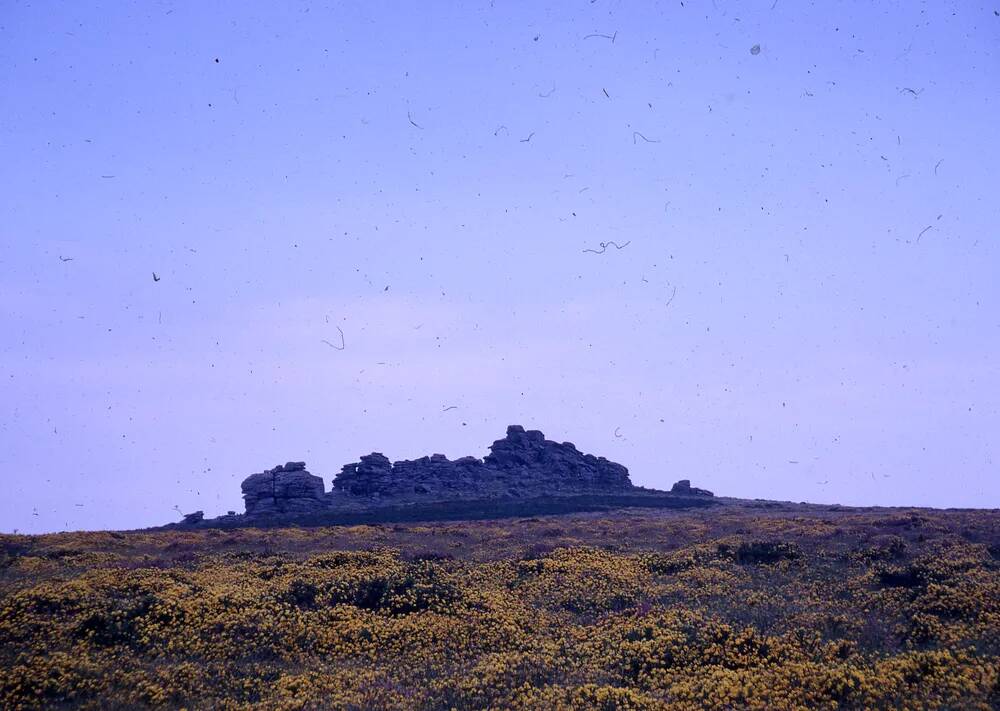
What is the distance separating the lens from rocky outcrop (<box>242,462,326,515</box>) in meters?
75.6

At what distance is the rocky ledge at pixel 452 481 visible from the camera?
7762 centimetres

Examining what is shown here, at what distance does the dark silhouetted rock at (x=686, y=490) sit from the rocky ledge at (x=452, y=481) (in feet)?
0.40

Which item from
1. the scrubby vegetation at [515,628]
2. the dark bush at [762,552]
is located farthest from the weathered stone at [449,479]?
the dark bush at [762,552]

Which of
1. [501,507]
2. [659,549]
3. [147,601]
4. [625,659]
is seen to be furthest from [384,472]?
[625,659]

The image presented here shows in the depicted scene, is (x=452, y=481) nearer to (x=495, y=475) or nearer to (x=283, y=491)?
(x=495, y=475)

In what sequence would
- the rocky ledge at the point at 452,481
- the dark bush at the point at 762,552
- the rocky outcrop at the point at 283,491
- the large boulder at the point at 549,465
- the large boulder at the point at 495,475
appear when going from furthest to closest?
the large boulder at the point at 549,465
the large boulder at the point at 495,475
the rocky ledge at the point at 452,481
the rocky outcrop at the point at 283,491
the dark bush at the point at 762,552

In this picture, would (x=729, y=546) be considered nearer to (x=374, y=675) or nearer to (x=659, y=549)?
(x=659, y=549)

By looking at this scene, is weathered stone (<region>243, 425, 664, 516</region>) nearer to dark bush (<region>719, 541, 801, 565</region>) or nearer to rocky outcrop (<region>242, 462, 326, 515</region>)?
rocky outcrop (<region>242, 462, 326, 515</region>)

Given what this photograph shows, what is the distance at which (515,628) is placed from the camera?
24.0m

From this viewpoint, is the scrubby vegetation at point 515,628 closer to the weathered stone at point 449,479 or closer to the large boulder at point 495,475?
the weathered stone at point 449,479

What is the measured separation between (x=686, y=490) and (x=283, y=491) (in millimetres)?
48573

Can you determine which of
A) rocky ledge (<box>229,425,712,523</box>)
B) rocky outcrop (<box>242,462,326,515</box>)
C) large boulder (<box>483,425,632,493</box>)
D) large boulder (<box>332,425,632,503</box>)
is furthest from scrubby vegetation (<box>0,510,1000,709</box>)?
large boulder (<box>483,425,632,493</box>)

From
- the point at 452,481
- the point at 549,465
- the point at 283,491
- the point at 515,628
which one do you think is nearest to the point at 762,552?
the point at 515,628

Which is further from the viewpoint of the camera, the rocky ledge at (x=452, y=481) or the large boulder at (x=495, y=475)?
the large boulder at (x=495, y=475)
